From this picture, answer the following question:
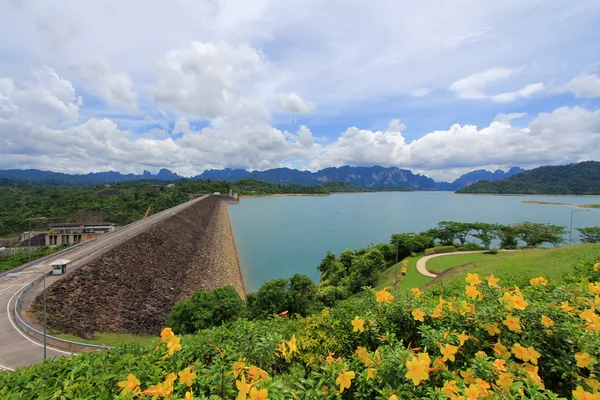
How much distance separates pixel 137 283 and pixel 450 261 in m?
19.5

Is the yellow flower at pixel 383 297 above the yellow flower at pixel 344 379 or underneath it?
above

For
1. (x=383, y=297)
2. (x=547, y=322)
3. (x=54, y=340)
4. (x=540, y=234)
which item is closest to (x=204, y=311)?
(x=54, y=340)

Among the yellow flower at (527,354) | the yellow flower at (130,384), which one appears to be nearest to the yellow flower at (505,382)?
the yellow flower at (527,354)

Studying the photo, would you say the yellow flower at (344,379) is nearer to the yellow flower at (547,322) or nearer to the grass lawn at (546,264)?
the yellow flower at (547,322)

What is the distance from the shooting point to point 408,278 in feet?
55.1

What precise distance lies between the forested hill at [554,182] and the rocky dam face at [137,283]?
500 feet

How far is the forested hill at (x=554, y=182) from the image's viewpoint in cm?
11974

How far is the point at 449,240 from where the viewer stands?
2703 centimetres

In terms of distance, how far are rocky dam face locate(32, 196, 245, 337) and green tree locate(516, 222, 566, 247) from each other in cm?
2694

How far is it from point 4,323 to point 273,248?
21.5 m

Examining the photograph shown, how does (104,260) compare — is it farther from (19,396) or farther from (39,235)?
(39,235)

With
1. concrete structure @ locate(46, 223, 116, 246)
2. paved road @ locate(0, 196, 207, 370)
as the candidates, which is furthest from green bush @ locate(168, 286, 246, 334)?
concrete structure @ locate(46, 223, 116, 246)

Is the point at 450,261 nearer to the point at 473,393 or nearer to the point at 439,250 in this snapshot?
the point at 439,250

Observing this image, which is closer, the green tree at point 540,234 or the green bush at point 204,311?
the green bush at point 204,311
